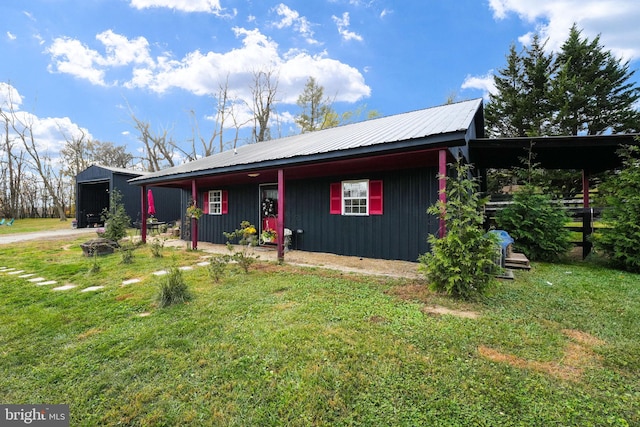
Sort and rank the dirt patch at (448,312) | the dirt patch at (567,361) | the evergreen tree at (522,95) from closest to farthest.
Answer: the dirt patch at (567,361) < the dirt patch at (448,312) < the evergreen tree at (522,95)

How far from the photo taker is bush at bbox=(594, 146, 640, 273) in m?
4.78

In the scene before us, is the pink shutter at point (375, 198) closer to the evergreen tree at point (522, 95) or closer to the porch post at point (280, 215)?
the porch post at point (280, 215)

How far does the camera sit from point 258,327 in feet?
8.59

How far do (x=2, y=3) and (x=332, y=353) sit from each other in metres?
11.6

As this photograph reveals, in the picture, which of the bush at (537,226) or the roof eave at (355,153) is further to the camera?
the bush at (537,226)

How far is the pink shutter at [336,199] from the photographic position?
6.94m

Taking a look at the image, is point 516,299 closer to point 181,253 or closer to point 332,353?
point 332,353

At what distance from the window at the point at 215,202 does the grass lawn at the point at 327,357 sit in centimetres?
561

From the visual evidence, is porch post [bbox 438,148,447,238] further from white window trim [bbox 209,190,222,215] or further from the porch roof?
white window trim [bbox 209,190,222,215]

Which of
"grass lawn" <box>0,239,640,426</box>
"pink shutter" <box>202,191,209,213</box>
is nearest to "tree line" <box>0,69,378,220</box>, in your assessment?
"pink shutter" <box>202,191,209,213</box>

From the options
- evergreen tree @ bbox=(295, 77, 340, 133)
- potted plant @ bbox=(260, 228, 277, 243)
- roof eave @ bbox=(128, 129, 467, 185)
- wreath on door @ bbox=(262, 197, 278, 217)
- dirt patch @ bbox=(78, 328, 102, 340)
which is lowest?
dirt patch @ bbox=(78, 328, 102, 340)

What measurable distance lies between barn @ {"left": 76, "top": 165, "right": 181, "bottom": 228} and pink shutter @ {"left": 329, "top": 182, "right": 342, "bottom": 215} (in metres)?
11.2

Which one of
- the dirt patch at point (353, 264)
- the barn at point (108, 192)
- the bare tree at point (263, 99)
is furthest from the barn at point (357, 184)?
the bare tree at point (263, 99)

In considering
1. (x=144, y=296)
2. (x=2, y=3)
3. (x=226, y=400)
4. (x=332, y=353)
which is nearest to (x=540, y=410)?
(x=332, y=353)
